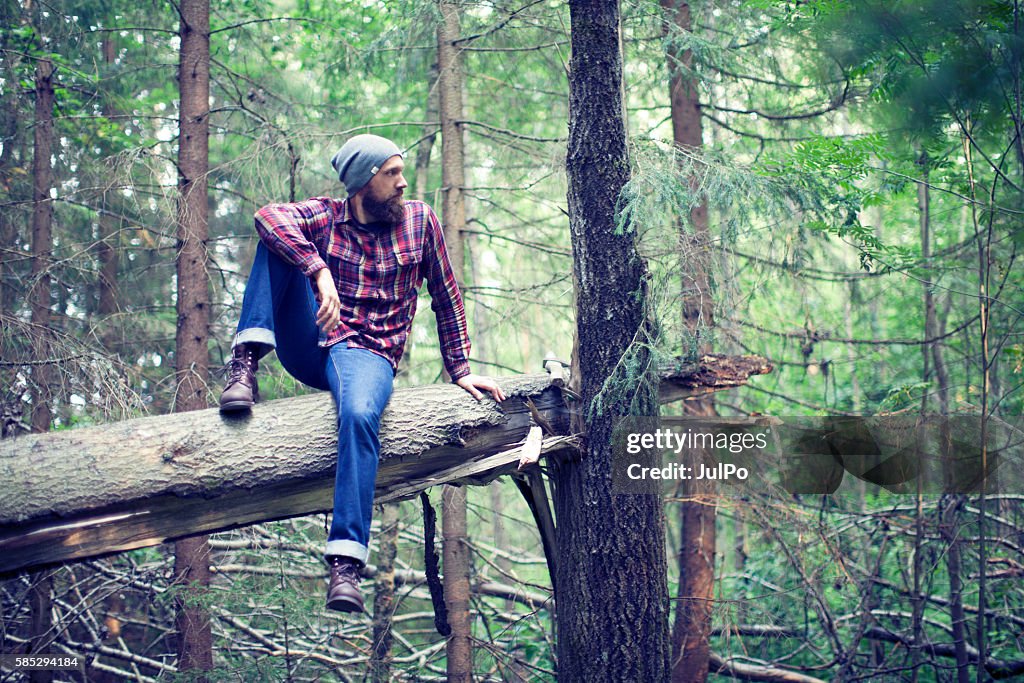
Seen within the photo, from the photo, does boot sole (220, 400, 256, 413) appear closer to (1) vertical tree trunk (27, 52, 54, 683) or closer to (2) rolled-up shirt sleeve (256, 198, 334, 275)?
(2) rolled-up shirt sleeve (256, 198, 334, 275)

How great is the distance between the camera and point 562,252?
7488 millimetres

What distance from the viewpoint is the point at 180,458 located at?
12.4 feet

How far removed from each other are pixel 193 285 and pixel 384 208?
3.13 metres

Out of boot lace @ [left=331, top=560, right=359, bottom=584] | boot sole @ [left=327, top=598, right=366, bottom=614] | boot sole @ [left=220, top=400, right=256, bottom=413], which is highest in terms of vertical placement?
boot sole @ [left=220, top=400, right=256, bottom=413]

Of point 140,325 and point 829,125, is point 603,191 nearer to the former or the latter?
point 829,125

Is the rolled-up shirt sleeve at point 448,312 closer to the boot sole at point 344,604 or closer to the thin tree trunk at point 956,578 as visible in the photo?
the boot sole at point 344,604

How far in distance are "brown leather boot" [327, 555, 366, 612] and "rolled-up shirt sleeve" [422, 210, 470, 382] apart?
147cm

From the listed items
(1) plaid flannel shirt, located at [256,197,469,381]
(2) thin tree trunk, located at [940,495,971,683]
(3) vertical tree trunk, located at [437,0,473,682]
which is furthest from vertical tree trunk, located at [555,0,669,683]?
(2) thin tree trunk, located at [940,495,971,683]

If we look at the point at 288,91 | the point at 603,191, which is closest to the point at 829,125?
the point at 603,191

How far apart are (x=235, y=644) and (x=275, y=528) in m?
1.18

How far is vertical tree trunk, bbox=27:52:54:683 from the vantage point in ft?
21.6

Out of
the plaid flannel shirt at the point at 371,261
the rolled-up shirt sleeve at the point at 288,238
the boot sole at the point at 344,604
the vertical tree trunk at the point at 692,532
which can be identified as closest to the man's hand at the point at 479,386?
the plaid flannel shirt at the point at 371,261

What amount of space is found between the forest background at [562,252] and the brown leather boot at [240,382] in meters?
2.02

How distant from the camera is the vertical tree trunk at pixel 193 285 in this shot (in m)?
6.60
